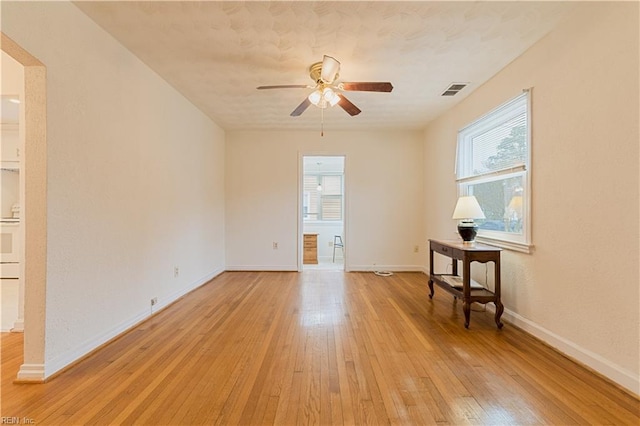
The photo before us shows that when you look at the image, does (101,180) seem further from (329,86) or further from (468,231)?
(468,231)

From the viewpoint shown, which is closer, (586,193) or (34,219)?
(34,219)

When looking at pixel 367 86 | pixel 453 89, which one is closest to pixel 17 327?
pixel 367 86

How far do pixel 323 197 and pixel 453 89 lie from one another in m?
4.99

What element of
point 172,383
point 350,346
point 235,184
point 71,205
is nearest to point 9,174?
point 235,184

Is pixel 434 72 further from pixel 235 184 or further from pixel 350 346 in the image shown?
pixel 235 184

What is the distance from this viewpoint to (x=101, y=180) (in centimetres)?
226

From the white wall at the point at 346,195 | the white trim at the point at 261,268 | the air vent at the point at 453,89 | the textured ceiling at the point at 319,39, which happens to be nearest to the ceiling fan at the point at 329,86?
the textured ceiling at the point at 319,39

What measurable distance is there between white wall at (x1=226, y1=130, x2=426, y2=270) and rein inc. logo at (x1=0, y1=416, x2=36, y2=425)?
376 centimetres

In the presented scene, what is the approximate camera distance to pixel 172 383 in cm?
177

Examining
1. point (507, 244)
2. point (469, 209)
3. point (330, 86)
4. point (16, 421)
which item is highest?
point (330, 86)

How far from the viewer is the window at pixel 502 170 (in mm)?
2629

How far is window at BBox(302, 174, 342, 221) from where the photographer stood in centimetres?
797

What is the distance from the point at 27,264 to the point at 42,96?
3.57ft

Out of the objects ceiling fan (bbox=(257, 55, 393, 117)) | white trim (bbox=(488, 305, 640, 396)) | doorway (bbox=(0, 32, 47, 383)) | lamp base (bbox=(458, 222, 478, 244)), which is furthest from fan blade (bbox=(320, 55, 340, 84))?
white trim (bbox=(488, 305, 640, 396))
